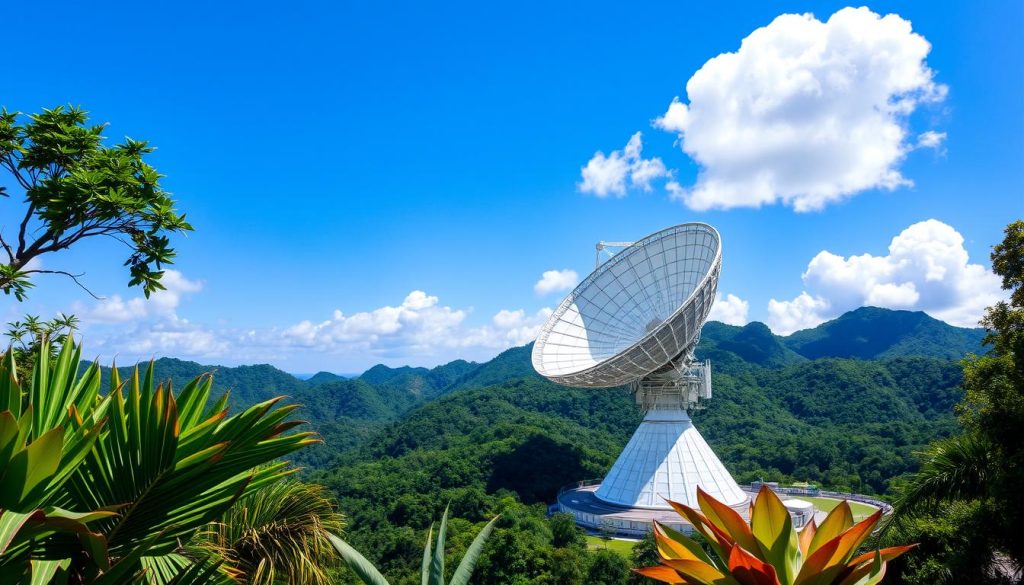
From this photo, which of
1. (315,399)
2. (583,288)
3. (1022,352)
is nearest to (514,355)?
(315,399)

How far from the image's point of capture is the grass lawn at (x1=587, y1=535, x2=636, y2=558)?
2984cm

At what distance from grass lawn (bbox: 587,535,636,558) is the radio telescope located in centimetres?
89

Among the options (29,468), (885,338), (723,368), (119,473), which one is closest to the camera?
(29,468)

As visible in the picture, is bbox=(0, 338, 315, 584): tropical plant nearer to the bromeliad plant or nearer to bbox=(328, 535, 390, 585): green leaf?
bbox=(328, 535, 390, 585): green leaf

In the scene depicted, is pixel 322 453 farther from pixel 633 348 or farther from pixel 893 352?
pixel 893 352

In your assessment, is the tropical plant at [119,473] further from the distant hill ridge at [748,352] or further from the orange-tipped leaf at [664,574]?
the distant hill ridge at [748,352]

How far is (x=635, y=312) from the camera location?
119 feet

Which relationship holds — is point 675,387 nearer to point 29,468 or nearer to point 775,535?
point 775,535

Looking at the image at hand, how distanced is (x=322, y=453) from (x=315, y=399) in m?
49.2

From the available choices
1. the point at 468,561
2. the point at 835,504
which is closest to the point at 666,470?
the point at 835,504

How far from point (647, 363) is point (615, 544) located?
9.64 m

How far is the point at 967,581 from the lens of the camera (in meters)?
10.4

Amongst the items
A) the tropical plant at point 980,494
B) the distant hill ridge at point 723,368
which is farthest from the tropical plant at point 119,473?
the distant hill ridge at point 723,368

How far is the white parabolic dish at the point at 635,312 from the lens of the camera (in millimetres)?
29461
